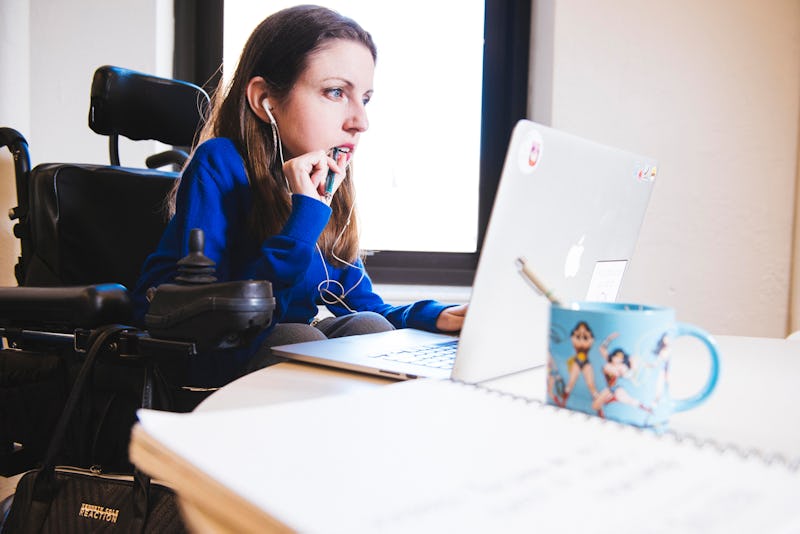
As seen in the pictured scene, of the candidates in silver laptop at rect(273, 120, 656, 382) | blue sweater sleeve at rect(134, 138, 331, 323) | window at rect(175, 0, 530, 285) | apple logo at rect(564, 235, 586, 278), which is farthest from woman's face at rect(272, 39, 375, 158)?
window at rect(175, 0, 530, 285)

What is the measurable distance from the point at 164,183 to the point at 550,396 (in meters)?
1.08

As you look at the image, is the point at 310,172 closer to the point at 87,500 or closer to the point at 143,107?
the point at 143,107

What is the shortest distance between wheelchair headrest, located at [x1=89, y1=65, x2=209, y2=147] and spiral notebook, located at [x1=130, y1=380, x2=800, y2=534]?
3.14 ft

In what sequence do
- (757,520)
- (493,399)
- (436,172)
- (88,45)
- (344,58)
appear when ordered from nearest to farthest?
1. (757,520)
2. (493,399)
3. (344,58)
4. (88,45)
5. (436,172)

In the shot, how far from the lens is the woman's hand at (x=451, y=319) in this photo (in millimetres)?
986

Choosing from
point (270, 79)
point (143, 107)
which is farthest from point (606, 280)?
point (143, 107)

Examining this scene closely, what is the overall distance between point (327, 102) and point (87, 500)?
81 cm

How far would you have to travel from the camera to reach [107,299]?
0.74m

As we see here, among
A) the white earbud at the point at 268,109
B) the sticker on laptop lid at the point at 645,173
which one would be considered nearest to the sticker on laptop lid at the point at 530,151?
the sticker on laptop lid at the point at 645,173

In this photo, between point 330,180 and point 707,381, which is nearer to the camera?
point 707,381

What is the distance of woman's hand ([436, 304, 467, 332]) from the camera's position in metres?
0.99

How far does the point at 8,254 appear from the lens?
4.83 feet

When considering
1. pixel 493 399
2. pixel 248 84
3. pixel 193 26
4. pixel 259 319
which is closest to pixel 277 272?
pixel 259 319

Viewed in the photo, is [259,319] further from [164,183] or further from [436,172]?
[436,172]
